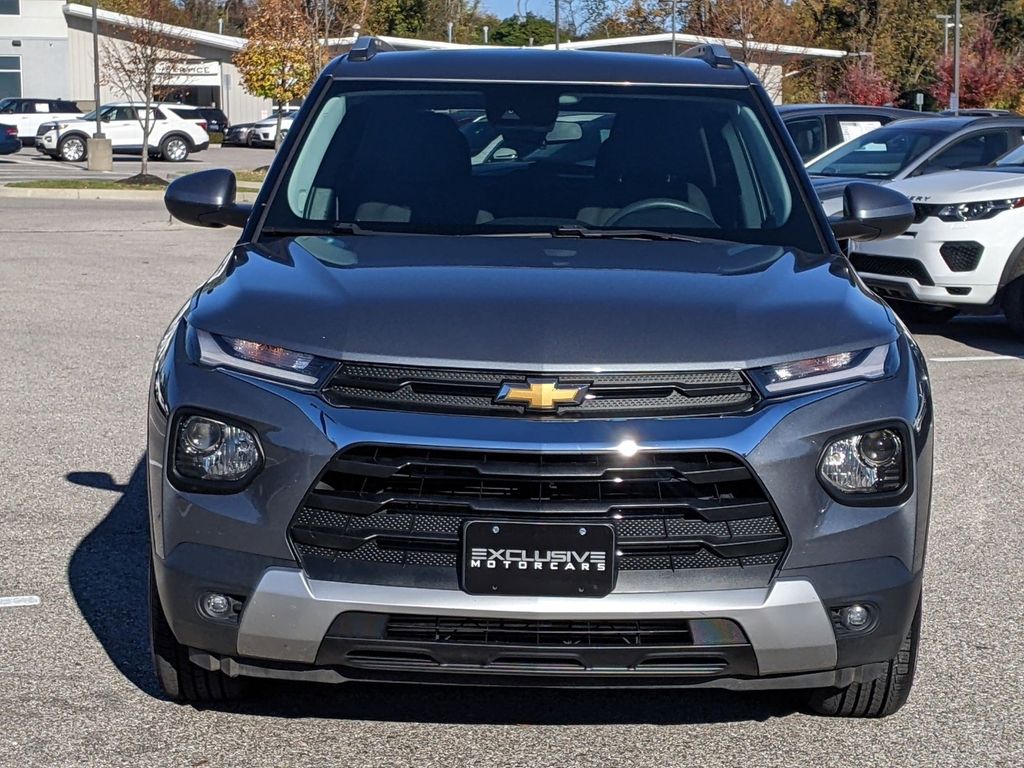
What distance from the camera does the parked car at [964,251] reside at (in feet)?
36.1

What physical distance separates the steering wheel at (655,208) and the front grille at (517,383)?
4.27 feet

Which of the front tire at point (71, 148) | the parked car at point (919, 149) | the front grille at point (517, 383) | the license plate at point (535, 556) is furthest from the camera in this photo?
the front tire at point (71, 148)

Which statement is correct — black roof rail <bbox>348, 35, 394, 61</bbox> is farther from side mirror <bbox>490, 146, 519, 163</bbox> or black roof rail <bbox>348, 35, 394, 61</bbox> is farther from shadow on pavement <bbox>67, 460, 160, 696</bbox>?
shadow on pavement <bbox>67, 460, 160, 696</bbox>

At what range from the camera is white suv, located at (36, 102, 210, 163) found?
4091cm

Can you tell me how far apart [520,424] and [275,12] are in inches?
1393

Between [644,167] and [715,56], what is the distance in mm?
793

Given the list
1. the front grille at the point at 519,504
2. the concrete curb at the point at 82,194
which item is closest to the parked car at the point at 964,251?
the front grille at the point at 519,504

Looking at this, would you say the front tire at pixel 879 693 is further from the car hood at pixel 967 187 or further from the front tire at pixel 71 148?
the front tire at pixel 71 148

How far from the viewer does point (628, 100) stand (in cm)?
511

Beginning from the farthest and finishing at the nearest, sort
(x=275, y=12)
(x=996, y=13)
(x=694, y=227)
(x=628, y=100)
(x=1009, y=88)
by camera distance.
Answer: (x=996, y=13) → (x=1009, y=88) → (x=275, y=12) → (x=628, y=100) → (x=694, y=227)

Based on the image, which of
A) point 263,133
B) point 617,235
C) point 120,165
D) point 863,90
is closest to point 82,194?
point 120,165

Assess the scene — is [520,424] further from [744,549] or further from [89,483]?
[89,483]

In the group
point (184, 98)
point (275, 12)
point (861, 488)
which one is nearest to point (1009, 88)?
point (275, 12)

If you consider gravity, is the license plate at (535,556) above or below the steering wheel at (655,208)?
below
